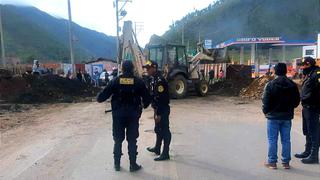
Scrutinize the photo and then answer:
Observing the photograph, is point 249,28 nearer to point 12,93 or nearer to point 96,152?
point 12,93

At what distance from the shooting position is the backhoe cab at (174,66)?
22.2 m

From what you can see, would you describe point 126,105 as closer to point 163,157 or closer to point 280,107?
point 163,157

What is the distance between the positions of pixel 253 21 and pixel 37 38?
194 feet

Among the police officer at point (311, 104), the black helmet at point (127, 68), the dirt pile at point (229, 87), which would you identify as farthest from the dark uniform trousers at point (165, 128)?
the dirt pile at point (229, 87)

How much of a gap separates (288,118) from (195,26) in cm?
12866

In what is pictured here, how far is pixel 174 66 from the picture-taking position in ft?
74.2

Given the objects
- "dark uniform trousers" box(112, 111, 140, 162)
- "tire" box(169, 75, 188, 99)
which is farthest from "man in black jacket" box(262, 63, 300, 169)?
"tire" box(169, 75, 188, 99)

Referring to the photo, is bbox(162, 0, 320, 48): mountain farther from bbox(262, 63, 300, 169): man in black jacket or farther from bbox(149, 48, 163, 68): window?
bbox(262, 63, 300, 169): man in black jacket

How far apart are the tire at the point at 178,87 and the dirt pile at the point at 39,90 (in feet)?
17.3

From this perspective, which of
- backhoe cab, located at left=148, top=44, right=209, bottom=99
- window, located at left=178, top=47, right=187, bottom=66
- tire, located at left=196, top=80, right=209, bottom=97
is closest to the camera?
backhoe cab, located at left=148, top=44, right=209, bottom=99

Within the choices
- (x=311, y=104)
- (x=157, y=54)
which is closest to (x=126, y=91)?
(x=311, y=104)

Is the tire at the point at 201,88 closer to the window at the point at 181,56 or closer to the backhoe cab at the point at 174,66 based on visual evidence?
the backhoe cab at the point at 174,66

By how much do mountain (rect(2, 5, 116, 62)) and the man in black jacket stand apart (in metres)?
71.9

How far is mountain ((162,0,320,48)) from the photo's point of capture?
402ft
